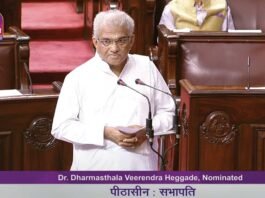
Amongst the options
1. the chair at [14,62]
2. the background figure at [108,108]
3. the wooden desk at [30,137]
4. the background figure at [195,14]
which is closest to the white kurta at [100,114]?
the background figure at [108,108]

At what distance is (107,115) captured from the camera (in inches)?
81.4

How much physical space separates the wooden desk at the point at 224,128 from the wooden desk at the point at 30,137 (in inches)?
15.0

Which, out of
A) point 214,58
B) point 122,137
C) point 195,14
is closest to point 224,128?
point 122,137

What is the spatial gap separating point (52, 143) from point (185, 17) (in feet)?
4.61

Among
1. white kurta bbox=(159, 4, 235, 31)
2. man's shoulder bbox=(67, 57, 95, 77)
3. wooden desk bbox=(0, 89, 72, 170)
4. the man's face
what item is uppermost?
the man's face

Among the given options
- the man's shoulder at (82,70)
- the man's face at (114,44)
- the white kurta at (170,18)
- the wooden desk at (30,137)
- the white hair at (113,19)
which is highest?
the white hair at (113,19)

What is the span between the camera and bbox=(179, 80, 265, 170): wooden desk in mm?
2520

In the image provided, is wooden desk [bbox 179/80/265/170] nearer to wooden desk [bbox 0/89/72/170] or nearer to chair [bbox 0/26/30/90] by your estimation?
wooden desk [bbox 0/89/72/170]

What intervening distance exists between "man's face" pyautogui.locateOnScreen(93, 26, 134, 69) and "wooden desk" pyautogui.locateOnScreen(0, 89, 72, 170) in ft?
1.41

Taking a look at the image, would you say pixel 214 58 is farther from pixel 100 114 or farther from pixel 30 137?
pixel 100 114

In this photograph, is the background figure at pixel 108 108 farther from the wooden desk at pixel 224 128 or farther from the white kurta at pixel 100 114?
the wooden desk at pixel 224 128

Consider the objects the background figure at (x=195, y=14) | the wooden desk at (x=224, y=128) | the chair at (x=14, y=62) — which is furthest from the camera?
the background figure at (x=195, y=14)

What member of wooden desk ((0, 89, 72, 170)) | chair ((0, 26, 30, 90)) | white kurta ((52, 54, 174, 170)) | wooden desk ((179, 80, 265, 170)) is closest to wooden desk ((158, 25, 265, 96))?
chair ((0, 26, 30, 90))

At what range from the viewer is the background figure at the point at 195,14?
146 inches
